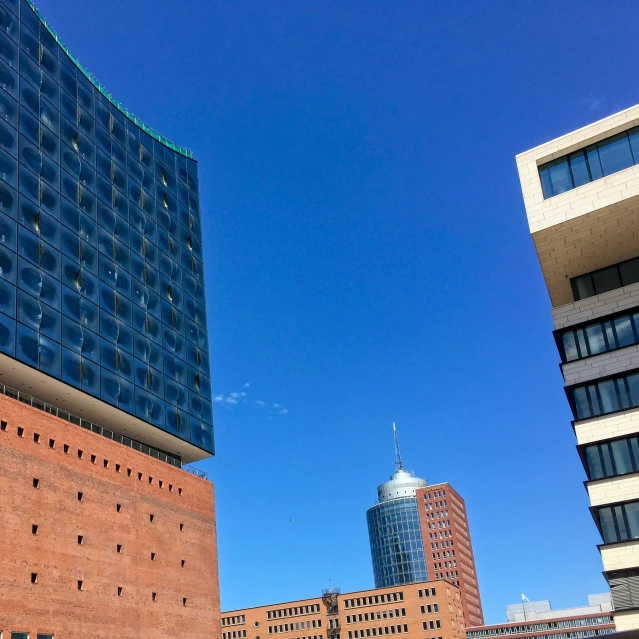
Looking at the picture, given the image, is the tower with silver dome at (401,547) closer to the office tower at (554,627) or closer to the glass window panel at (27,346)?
the office tower at (554,627)

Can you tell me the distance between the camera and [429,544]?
187375mm

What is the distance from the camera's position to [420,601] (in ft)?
413

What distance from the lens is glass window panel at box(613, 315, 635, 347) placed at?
41219 mm

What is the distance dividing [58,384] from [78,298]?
6.67 metres

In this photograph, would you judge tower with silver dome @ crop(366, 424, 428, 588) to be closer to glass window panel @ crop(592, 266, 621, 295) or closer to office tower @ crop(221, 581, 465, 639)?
office tower @ crop(221, 581, 465, 639)

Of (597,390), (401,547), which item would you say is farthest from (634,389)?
(401,547)

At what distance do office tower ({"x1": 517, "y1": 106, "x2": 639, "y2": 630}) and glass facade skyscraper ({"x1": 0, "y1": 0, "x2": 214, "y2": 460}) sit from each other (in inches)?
1188

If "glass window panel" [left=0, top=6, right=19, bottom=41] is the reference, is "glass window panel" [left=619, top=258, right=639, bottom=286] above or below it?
below

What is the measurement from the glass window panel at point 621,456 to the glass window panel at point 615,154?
13.2m

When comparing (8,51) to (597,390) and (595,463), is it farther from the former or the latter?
(595,463)

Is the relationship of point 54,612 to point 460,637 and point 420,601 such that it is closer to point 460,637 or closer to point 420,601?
point 420,601

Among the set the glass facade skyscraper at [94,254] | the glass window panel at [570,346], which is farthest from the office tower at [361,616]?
the glass window panel at [570,346]

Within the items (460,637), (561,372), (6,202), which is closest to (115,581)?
(6,202)

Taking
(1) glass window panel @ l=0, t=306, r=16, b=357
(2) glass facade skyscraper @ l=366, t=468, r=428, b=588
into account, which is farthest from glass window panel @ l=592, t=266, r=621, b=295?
(2) glass facade skyscraper @ l=366, t=468, r=428, b=588
